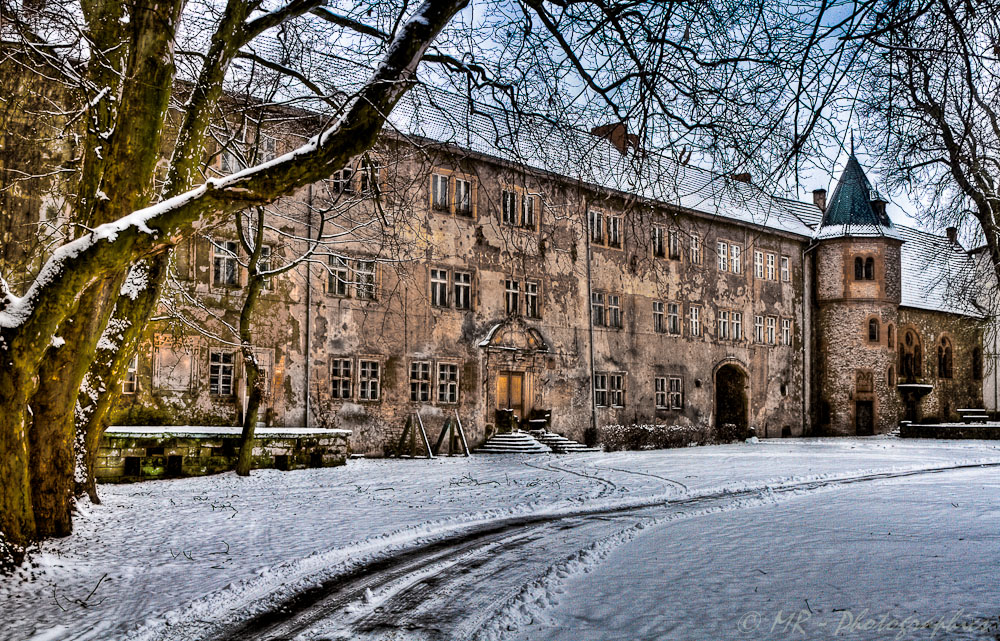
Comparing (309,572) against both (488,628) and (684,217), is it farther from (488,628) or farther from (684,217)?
(684,217)

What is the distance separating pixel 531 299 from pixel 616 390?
4.52m

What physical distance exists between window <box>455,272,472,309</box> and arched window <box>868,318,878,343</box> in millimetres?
19606

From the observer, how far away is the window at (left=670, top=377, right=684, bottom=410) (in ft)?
96.7

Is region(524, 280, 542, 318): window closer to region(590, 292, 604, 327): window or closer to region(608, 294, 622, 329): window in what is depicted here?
region(590, 292, 604, 327): window

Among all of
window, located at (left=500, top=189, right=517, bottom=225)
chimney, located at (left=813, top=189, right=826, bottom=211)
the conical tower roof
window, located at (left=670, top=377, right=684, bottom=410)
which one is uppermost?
chimney, located at (left=813, top=189, right=826, bottom=211)

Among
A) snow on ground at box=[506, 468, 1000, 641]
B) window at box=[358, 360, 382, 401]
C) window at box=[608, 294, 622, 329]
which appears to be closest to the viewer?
snow on ground at box=[506, 468, 1000, 641]

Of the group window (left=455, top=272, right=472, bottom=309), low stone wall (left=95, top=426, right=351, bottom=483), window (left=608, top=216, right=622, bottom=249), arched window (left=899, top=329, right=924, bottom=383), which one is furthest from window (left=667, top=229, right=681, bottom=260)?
low stone wall (left=95, top=426, right=351, bottom=483)

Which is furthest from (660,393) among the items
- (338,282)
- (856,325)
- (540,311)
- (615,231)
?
(338,282)

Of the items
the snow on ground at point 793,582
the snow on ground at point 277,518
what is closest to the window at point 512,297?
the snow on ground at point 277,518

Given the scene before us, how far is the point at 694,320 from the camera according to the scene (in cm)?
3044

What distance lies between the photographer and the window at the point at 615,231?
1105 inches

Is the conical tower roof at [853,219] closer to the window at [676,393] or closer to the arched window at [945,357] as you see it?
the arched window at [945,357]

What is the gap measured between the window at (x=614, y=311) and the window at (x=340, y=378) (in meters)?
9.68

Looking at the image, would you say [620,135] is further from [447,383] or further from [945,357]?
[945,357]
